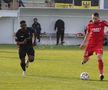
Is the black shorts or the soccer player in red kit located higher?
the soccer player in red kit

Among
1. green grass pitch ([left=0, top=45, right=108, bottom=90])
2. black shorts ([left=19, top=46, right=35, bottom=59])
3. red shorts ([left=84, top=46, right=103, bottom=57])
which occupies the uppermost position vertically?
red shorts ([left=84, top=46, right=103, bottom=57])

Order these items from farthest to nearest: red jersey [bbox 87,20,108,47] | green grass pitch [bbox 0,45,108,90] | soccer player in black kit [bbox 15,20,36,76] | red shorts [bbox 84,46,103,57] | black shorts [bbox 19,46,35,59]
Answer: black shorts [bbox 19,46,35,59], soccer player in black kit [bbox 15,20,36,76], red jersey [bbox 87,20,108,47], red shorts [bbox 84,46,103,57], green grass pitch [bbox 0,45,108,90]

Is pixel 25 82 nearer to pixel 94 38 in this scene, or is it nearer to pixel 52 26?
pixel 94 38

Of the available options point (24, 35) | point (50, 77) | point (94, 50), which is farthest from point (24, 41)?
point (94, 50)

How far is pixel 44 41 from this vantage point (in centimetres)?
4791

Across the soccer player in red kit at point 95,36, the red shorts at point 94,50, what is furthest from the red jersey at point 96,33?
the red shorts at point 94,50

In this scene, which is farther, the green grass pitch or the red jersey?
the red jersey

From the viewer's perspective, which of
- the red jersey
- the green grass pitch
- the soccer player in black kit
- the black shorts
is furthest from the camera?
the black shorts

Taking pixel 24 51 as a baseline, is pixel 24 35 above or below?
above

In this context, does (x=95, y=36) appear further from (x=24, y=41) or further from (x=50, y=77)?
(x=24, y=41)

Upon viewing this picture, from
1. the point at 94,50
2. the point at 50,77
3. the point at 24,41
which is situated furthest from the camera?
the point at 24,41

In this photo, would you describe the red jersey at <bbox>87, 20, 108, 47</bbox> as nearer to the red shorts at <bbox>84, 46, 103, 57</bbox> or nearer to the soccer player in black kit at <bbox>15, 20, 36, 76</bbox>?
the red shorts at <bbox>84, 46, 103, 57</bbox>

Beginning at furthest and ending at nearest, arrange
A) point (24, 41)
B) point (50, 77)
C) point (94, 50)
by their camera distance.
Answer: point (24, 41)
point (50, 77)
point (94, 50)

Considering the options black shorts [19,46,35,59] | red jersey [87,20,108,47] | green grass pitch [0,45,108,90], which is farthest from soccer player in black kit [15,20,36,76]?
red jersey [87,20,108,47]
